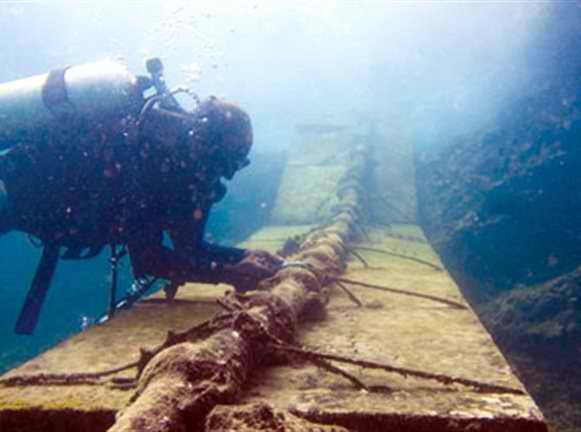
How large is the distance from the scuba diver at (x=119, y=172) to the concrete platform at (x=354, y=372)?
17.8 inches

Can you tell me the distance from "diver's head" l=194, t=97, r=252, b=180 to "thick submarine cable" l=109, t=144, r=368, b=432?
0.92 m

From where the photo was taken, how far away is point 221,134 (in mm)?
3928

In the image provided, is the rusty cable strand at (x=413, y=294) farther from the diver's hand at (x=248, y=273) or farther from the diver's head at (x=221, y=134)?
the diver's head at (x=221, y=134)

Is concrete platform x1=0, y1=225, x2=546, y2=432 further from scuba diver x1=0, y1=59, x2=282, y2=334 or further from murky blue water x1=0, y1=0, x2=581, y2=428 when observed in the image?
murky blue water x1=0, y1=0, x2=581, y2=428

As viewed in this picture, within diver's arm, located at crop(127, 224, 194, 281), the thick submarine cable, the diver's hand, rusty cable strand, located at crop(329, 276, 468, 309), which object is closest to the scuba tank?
diver's arm, located at crop(127, 224, 194, 281)

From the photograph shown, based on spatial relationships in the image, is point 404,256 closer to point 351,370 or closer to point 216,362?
point 351,370

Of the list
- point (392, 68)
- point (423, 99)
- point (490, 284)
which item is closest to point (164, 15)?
point (392, 68)

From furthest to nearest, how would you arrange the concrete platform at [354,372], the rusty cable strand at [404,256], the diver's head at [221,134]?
the rusty cable strand at [404,256] < the diver's head at [221,134] < the concrete platform at [354,372]

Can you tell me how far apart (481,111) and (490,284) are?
15.9ft

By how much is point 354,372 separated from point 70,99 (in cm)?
298

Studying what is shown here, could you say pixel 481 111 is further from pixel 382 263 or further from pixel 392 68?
pixel 392 68

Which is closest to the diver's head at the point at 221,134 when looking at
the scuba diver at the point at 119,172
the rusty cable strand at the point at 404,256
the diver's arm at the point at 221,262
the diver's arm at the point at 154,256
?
the scuba diver at the point at 119,172

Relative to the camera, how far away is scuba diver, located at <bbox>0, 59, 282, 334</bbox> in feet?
13.0

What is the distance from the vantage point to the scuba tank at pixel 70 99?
4.06 metres
